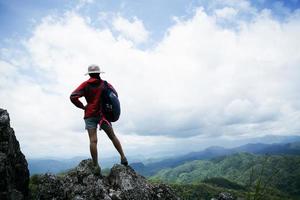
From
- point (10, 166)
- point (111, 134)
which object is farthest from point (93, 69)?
point (10, 166)

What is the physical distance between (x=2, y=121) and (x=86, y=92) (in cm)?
305

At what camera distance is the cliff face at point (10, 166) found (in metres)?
8.94

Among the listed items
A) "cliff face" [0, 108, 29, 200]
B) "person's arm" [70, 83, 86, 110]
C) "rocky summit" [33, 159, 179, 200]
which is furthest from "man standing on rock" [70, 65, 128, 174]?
"cliff face" [0, 108, 29, 200]

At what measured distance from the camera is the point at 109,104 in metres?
10.3

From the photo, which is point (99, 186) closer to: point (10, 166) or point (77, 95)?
point (10, 166)

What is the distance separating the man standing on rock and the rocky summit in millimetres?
511

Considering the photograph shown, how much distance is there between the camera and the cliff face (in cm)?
894

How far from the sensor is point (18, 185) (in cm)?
1025

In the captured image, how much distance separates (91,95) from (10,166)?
3471 mm

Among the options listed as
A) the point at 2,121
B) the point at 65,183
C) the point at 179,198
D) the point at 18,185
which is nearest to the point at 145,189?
the point at 179,198

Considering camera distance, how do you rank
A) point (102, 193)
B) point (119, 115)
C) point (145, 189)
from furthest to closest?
point (119, 115), point (145, 189), point (102, 193)

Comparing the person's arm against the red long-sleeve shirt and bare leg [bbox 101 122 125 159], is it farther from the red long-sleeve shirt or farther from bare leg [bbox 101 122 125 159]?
bare leg [bbox 101 122 125 159]

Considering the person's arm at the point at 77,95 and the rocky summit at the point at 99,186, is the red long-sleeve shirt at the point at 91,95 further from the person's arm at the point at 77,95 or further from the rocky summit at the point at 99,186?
the rocky summit at the point at 99,186

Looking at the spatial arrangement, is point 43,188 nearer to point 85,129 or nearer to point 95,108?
point 85,129
